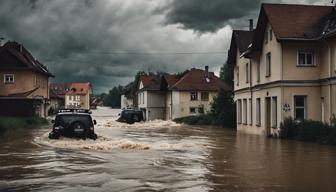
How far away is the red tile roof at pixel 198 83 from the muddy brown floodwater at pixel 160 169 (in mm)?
46509

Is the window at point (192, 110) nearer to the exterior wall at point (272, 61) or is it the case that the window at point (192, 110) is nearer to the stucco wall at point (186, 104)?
the stucco wall at point (186, 104)

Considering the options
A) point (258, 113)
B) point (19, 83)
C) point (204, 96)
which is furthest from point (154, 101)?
point (258, 113)

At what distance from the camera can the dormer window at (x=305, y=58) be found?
3003 cm

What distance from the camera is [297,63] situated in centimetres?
3005

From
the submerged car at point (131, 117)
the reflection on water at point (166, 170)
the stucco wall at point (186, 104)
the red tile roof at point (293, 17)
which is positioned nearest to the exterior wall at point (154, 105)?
the stucco wall at point (186, 104)

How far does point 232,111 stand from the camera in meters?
50.3

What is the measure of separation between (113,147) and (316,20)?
51.5ft

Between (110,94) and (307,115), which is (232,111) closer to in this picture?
(307,115)

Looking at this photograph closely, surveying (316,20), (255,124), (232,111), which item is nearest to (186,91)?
(232,111)

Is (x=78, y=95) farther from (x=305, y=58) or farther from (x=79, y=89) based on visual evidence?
(x=305, y=58)

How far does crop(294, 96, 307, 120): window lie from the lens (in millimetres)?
30195

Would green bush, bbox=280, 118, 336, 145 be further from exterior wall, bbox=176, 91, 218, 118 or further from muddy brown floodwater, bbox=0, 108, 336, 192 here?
exterior wall, bbox=176, 91, 218, 118

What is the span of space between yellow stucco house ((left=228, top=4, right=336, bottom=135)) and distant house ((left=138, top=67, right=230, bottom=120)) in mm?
32745

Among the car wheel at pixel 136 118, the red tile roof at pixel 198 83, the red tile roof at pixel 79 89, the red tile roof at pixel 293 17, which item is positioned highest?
the red tile roof at pixel 79 89
